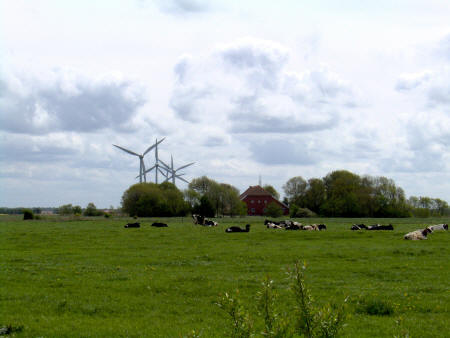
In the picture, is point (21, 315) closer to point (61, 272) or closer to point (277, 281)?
point (61, 272)

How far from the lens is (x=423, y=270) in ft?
57.9

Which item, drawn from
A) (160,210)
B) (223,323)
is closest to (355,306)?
(223,323)

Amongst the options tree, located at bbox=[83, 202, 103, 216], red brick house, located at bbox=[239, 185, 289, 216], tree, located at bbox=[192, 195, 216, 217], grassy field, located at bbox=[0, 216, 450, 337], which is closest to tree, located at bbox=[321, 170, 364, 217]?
red brick house, located at bbox=[239, 185, 289, 216]

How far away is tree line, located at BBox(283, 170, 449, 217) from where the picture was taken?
104438 mm

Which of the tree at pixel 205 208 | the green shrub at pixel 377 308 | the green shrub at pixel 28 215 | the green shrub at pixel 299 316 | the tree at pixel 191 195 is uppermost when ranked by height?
the tree at pixel 191 195

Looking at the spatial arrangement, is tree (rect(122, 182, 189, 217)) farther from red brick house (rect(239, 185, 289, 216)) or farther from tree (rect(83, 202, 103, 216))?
red brick house (rect(239, 185, 289, 216))

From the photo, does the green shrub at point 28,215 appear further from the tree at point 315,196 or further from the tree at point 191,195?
the tree at point 315,196

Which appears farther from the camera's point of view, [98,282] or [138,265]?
[138,265]

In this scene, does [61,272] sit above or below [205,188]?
below

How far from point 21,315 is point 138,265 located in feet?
26.0

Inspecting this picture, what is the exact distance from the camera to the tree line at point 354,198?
10444 centimetres

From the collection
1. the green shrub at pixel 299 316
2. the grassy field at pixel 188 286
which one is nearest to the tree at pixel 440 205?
the grassy field at pixel 188 286

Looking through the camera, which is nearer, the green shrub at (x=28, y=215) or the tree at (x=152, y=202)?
the green shrub at (x=28, y=215)

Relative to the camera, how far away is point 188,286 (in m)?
14.5
